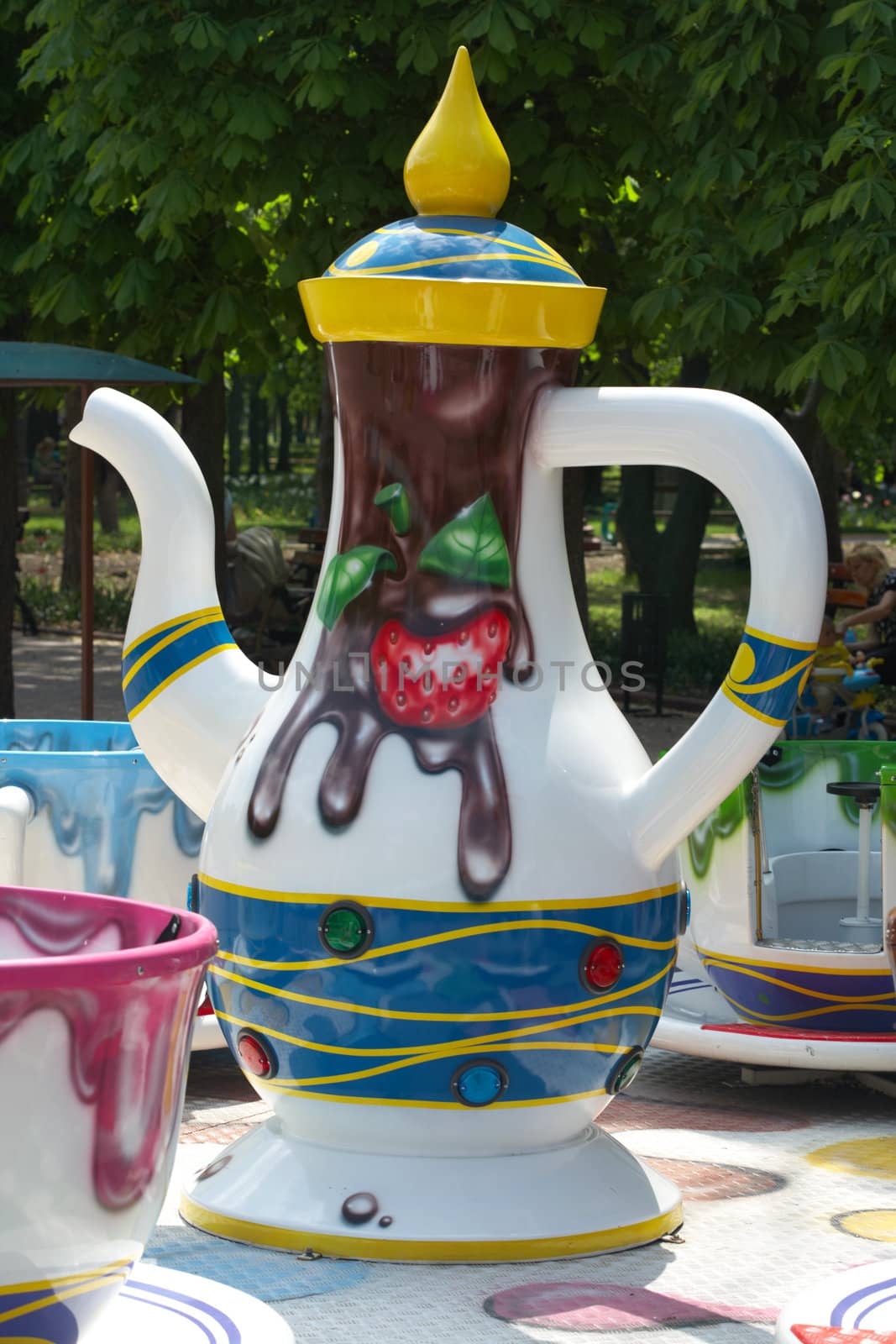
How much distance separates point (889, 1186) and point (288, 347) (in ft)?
45.7

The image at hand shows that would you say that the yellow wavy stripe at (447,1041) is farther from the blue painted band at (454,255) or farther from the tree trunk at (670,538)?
the tree trunk at (670,538)

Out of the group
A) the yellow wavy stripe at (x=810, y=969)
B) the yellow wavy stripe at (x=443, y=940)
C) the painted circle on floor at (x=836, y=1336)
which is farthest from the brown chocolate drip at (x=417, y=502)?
the yellow wavy stripe at (x=810, y=969)

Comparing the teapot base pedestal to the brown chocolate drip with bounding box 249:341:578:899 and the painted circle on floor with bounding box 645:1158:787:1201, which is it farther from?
the brown chocolate drip with bounding box 249:341:578:899

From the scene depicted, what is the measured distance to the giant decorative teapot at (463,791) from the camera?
3.56 meters

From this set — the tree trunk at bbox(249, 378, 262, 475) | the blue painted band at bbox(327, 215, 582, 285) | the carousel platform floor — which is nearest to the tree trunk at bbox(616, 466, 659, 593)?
the carousel platform floor

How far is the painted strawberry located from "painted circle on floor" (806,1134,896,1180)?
1378 millimetres

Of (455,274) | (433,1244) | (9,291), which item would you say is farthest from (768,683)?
(9,291)

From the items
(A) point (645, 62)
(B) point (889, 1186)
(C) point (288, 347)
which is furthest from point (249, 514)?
(B) point (889, 1186)

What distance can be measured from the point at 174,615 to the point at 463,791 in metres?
0.80

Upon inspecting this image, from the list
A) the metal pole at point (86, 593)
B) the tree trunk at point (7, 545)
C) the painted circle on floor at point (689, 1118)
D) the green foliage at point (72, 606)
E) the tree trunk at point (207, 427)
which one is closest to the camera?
the painted circle on floor at point (689, 1118)

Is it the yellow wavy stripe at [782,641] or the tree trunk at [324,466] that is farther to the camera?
the tree trunk at [324,466]

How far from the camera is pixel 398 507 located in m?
3.73

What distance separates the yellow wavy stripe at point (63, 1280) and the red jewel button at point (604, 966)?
1803mm

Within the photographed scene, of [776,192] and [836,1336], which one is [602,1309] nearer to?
[836,1336]
